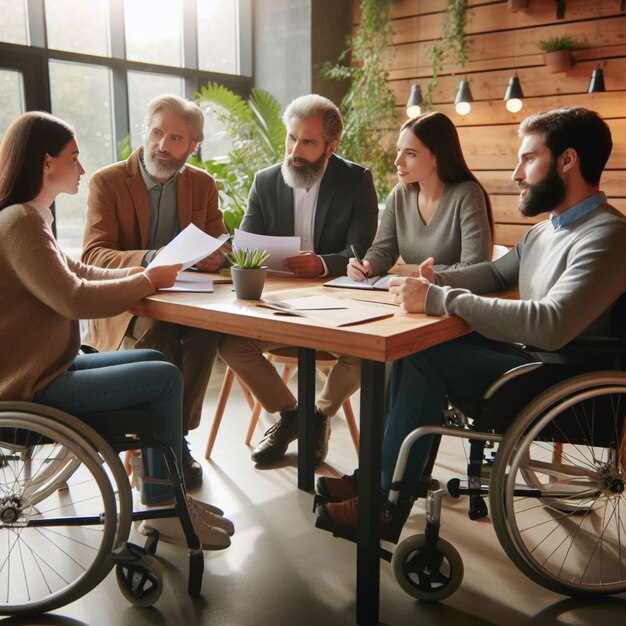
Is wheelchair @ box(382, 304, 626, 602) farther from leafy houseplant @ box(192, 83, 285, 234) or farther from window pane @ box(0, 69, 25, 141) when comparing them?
window pane @ box(0, 69, 25, 141)

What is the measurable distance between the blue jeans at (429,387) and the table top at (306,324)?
144 millimetres

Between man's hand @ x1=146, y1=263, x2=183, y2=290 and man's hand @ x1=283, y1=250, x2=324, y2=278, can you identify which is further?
man's hand @ x1=283, y1=250, x2=324, y2=278

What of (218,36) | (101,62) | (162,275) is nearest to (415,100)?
(218,36)

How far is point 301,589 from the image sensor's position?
1.78 meters

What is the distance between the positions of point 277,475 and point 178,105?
1355mm

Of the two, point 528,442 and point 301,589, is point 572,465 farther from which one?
point 301,589

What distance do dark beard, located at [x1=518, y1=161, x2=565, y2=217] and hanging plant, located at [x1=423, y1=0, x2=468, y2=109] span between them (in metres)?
3.06

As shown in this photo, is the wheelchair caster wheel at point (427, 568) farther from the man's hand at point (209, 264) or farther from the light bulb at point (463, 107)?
the light bulb at point (463, 107)

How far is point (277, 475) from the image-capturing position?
2.50 metres

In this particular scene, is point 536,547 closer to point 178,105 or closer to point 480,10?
point 178,105

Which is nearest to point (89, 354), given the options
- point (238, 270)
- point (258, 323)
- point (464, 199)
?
point (238, 270)

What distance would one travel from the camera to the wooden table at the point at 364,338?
1412mm

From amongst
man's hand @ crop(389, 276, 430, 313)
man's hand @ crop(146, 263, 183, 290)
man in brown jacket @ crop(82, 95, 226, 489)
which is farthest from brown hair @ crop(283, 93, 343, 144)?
man's hand @ crop(389, 276, 430, 313)

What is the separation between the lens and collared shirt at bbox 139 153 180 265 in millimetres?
2512
